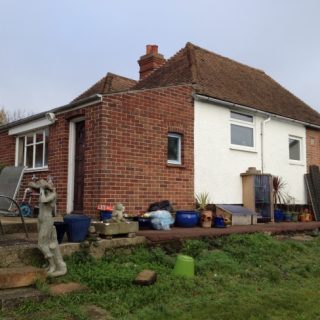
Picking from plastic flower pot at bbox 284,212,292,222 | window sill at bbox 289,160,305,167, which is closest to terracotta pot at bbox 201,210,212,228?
plastic flower pot at bbox 284,212,292,222

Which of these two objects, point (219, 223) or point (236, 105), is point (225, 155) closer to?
point (236, 105)

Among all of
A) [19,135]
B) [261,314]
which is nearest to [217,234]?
[261,314]

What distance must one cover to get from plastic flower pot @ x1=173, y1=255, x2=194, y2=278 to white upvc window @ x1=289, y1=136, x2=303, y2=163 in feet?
31.3

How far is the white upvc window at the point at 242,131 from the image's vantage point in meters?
12.5

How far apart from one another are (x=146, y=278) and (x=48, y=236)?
146cm

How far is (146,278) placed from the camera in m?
5.57

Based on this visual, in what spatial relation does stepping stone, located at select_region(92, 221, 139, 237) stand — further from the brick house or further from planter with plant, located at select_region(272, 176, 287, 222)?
planter with plant, located at select_region(272, 176, 287, 222)

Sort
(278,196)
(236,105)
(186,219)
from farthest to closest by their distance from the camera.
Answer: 1. (278,196)
2. (236,105)
3. (186,219)

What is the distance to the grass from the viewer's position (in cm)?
469

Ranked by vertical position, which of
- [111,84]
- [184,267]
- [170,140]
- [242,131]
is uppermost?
[111,84]

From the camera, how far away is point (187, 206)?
35.0 ft

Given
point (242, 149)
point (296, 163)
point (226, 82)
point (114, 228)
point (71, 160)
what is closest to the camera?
point (114, 228)

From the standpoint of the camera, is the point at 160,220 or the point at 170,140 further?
the point at 170,140

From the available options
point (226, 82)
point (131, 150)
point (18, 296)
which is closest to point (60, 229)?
point (18, 296)
